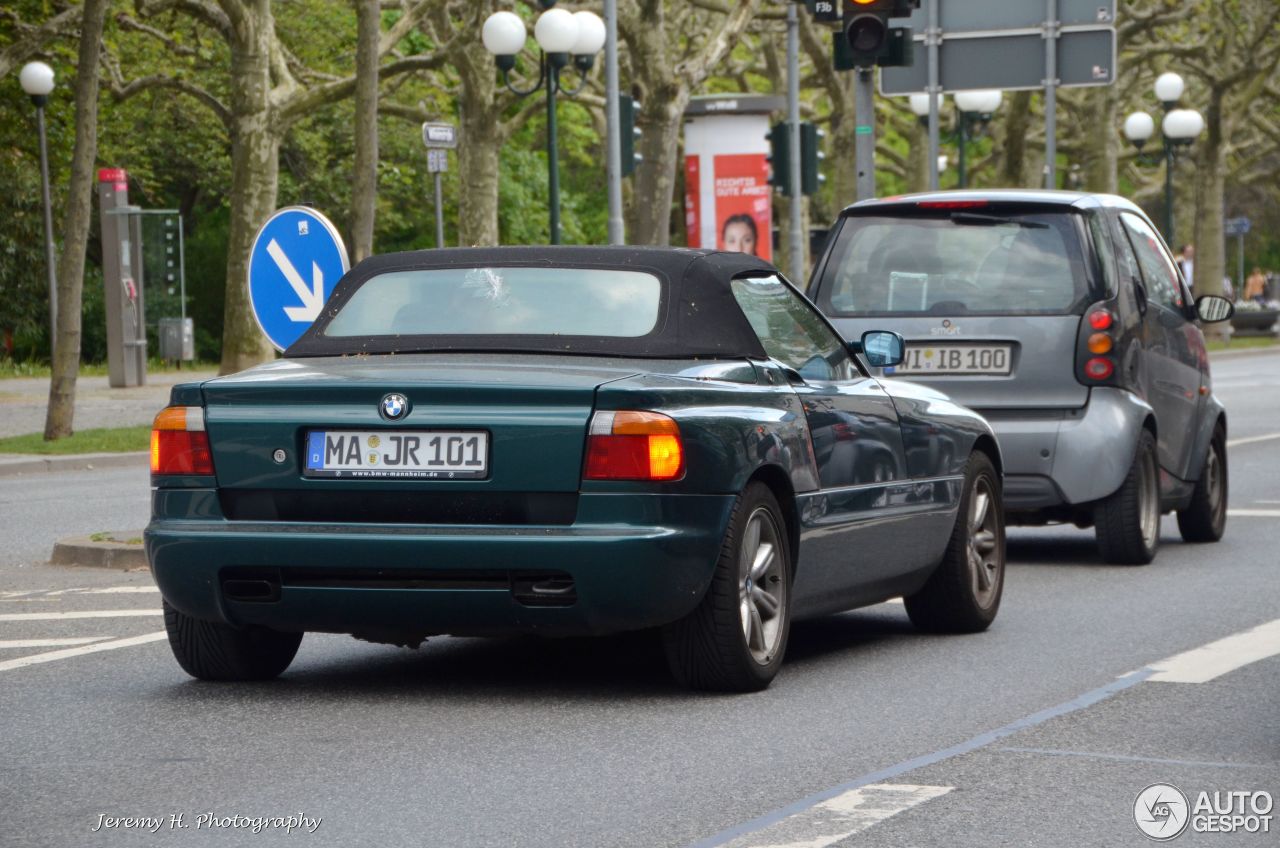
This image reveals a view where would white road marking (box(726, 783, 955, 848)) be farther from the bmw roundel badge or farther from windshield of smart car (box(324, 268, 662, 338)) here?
windshield of smart car (box(324, 268, 662, 338))

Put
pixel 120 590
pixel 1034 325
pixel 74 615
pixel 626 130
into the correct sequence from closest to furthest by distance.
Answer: pixel 74 615 → pixel 120 590 → pixel 1034 325 → pixel 626 130

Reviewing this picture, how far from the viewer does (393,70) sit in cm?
3166

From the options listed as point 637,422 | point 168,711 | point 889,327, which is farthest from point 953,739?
point 889,327

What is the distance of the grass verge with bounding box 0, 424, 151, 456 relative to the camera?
20.8 m

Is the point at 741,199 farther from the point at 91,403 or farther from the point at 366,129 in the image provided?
the point at 366,129

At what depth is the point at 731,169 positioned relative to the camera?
35625mm

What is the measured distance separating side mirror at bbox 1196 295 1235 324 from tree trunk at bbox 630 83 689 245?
65.0 ft

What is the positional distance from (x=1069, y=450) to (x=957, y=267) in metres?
1.09

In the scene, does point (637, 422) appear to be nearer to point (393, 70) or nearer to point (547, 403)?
point (547, 403)

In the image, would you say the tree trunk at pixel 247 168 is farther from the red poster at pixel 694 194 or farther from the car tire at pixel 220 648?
the car tire at pixel 220 648

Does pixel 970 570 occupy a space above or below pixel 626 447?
below

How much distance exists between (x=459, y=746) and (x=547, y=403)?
3.50 ft

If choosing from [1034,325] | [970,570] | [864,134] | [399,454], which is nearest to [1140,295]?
[1034,325]

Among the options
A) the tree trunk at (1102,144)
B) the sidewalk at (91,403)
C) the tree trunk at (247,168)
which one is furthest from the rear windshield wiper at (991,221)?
the tree trunk at (1102,144)
